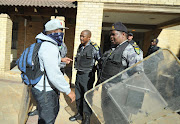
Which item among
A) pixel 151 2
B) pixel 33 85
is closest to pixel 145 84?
pixel 33 85

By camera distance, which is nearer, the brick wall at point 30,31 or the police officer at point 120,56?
the police officer at point 120,56

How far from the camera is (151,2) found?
15.4 feet

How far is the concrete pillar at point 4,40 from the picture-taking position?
5234 millimetres

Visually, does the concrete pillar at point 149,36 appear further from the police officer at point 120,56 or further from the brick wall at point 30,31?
the police officer at point 120,56

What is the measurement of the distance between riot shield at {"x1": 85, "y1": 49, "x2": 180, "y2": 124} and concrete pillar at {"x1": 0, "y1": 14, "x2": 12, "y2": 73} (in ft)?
17.8

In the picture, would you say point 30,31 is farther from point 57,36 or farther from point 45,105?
point 45,105

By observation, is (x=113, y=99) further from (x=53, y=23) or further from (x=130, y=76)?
(x=53, y=23)

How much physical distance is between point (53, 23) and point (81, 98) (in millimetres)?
1695

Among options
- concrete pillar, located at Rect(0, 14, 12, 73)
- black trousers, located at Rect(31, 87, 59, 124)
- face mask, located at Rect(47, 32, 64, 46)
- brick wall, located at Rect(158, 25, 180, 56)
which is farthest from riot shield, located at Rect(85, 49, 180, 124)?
brick wall, located at Rect(158, 25, 180, 56)

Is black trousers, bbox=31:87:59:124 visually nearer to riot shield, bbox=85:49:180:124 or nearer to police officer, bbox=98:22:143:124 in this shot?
riot shield, bbox=85:49:180:124

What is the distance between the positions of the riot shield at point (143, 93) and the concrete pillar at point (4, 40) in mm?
5411

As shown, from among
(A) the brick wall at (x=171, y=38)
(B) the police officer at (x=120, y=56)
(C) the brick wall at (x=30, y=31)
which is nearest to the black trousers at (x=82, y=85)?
(B) the police officer at (x=120, y=56)

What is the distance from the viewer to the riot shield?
1.17 m

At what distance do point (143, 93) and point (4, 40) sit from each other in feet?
19.4
